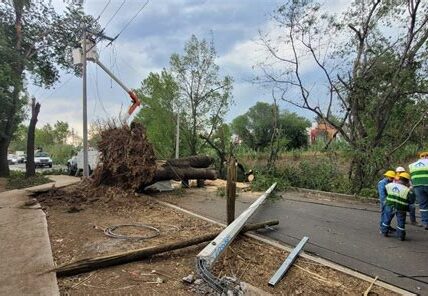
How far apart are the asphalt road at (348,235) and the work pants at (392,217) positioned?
0.18 meters

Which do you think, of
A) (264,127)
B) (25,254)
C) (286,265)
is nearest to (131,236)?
(25,254)

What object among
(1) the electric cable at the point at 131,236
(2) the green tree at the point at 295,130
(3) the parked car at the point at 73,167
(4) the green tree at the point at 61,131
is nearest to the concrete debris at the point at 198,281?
(1) the electric cable at the point at 131,236

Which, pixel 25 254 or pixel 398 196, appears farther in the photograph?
pixel 398 196

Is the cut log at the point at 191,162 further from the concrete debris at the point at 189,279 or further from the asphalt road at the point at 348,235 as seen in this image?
the concrete debris at the point at 189,279

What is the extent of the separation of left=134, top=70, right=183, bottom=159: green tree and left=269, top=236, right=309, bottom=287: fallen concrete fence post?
28337mm

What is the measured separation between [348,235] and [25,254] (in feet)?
19.7

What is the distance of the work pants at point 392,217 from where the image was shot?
24.4 ft

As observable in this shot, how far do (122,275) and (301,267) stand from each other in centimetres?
267

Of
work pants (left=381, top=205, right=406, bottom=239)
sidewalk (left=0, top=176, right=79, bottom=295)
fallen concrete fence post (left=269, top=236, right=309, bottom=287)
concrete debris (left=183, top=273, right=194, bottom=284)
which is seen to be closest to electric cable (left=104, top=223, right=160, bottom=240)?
sidewalk (left=0, top=176, right=79, bottom=295)

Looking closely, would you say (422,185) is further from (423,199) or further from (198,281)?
(198,281)

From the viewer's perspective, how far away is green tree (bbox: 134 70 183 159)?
34.6 meters

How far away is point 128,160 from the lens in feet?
41.9

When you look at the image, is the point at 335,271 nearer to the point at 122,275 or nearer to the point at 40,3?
the point at 122,275

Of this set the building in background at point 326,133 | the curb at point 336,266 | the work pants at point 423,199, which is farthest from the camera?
the building in background at point 326,133
